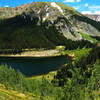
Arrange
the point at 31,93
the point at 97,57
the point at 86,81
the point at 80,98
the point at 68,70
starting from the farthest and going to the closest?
1. the point at 97,57
2. the point at 68,70
3. the point at 86,81
4. the point at 31,93
5. the point at 80,98

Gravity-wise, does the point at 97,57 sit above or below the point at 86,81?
above

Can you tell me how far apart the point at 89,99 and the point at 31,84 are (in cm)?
4479

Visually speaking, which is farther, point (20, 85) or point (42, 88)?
point (20, 85)

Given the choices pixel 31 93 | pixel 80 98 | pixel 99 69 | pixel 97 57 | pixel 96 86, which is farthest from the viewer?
pixel 97 57

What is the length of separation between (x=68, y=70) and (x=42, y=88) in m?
51.7

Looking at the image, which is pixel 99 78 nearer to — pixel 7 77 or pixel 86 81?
pixel 86 81

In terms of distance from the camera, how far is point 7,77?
432 ft

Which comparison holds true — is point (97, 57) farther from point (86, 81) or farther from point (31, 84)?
point (31, 84)

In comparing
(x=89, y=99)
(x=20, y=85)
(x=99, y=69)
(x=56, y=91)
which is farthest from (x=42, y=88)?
(x=99, y=69)

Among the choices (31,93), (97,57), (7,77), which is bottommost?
(31,93)

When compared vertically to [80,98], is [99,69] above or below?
above

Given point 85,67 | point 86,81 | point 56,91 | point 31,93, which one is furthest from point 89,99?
point 85,67

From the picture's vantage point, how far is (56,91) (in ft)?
348

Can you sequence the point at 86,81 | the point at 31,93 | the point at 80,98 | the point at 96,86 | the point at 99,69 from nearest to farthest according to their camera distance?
the point at 80,98, the point at 31,93, the point at 96,86, the point at 86,81, the point at 99,69
